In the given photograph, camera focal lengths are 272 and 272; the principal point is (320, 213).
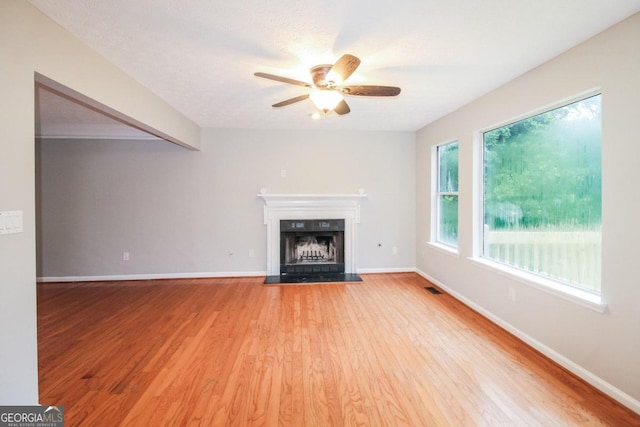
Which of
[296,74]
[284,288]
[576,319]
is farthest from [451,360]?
[296,74]

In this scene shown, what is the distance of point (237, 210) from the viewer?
442 centimetres

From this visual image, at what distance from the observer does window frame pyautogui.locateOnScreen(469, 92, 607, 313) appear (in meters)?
1.94

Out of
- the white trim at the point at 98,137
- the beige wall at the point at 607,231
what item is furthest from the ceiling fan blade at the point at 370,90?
the white trim at the point at 98,137

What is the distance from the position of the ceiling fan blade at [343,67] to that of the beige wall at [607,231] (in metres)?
1.65

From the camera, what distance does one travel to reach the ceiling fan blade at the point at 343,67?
5.61ft

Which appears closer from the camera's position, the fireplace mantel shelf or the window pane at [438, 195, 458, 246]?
the window pane at [438, 195, 458, 246]

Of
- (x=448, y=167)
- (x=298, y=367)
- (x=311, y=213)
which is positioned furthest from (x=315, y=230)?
(x=298, y=367)

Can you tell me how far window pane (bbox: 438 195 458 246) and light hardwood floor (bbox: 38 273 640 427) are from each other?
3.10ft

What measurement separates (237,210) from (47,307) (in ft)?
8.27

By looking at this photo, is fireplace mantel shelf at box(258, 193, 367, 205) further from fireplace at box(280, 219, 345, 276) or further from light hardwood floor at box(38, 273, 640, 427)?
light hardwood floor at box(38, 273, 640, 427)

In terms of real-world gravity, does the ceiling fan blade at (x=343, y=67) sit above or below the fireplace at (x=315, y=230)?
above

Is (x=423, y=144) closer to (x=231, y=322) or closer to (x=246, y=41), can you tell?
(x=246, y=41)

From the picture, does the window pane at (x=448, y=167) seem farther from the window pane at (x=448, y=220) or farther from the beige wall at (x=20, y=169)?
the beige wall at (x=20, y=169)

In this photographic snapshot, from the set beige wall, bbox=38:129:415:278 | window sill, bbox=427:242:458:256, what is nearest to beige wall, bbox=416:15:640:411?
window sill, bbox=427:242:458:256
